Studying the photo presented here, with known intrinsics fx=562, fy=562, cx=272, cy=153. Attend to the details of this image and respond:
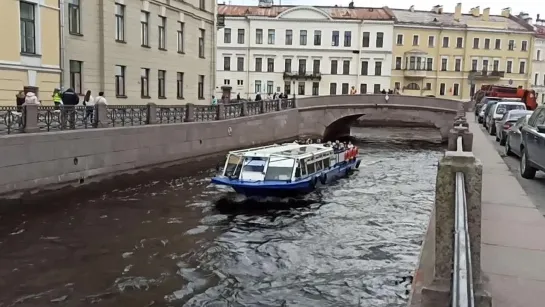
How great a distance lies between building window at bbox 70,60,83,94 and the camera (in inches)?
1058

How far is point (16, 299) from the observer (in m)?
9.77

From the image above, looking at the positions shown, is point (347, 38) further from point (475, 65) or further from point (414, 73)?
point (475, 65)

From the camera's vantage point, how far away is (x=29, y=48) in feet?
75.4

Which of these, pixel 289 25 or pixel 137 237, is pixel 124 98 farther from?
pixel 289 25

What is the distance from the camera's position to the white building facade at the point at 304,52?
235 ft

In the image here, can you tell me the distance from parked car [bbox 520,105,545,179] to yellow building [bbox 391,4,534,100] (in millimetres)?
61067

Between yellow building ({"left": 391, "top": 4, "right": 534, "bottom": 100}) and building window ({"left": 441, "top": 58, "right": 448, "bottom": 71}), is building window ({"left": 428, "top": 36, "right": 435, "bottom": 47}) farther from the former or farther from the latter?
building window ({"left": 441, "top": 58, "right": 448, "bottom": 71})

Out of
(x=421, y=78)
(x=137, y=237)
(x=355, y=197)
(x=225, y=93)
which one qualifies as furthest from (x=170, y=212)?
(x=421, y=78)

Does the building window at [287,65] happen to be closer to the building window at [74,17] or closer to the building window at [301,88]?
the building window at [301,88]

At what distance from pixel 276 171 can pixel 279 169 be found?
130 millimetres

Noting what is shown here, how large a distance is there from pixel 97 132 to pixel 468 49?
212 feet

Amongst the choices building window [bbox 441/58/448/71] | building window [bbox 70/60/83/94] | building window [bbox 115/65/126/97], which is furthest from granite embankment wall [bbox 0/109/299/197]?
building window [bbox 441/58/448/71]

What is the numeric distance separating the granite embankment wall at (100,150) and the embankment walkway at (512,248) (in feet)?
43.3

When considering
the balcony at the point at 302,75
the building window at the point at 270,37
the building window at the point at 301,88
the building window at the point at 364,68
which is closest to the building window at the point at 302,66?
the balcony at the point at 302,75
